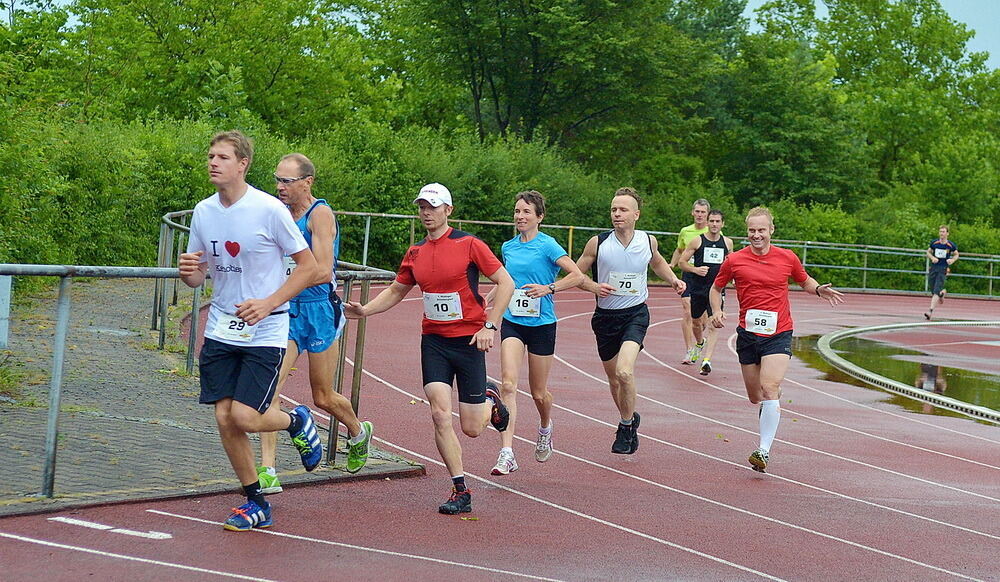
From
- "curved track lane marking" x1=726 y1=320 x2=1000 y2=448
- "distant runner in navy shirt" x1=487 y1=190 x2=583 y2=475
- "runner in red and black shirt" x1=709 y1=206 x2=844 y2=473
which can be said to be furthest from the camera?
"curved track lane marking" x1=726 y1=320 x2=1000 y2=448

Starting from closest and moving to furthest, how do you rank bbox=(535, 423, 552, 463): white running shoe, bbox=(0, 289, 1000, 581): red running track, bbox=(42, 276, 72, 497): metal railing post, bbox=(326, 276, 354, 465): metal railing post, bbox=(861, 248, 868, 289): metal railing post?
1. bbox=(0, 289, 1000, 581): red running track
2. bbox=(42, 276, 72, 497): metal railing post
3. bbox=(326, 276, 354, 465): metal railing post
4. bbox=(535, 423, 552, 463): white running shoe
5. bbox=(861, 248, 868, 289): metal railing post

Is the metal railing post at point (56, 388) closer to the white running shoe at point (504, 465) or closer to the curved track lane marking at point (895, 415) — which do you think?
the white running shoe at point (504, 465)

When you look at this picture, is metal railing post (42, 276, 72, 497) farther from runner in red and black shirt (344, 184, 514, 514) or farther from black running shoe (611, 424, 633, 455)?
black running shoe (611, 424, 633, 455)

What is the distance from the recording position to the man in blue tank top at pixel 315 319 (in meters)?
6.91

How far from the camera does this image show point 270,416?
6.21 metres

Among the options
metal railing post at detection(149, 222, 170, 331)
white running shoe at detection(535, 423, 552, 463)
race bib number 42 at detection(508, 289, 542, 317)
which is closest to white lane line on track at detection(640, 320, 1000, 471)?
white running shoe at detection(535, 423, 552, 463)

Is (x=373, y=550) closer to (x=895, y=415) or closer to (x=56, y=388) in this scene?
(x=56, y=388)

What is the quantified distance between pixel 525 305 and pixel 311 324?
6.82 feet

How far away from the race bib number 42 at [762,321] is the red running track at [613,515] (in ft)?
3.37

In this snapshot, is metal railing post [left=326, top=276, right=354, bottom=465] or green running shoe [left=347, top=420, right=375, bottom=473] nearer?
green running shoe [left=347, top=420, right=375, bottom=473]

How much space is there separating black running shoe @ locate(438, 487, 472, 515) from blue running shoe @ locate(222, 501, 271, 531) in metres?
1.07

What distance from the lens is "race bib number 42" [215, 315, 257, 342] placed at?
6.01m

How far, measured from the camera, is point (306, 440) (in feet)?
22.5

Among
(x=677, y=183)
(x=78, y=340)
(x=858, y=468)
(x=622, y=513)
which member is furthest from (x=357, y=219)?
(x=677, y=183)
